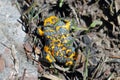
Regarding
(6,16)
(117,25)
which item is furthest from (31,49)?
(117,25)

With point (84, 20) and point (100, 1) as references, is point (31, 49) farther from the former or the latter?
point (100, 1)

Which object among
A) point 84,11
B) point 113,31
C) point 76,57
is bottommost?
point 76,57

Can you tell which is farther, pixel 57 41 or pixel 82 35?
pixel 82 35

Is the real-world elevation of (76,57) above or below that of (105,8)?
below
